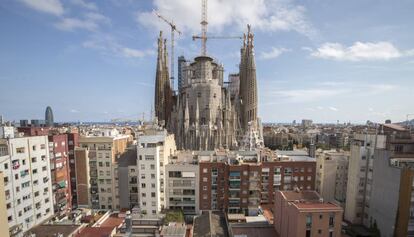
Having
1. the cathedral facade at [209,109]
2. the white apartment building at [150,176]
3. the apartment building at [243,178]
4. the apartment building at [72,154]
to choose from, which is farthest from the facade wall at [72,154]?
the cathedral facade at [209,109]

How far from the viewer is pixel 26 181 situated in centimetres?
3344

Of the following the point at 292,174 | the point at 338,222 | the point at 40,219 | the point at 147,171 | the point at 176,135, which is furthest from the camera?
the point at 176,135

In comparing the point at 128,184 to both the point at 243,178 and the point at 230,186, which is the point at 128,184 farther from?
the point at 243,178

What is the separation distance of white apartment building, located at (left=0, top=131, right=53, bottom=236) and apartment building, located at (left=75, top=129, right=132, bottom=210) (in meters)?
6.52

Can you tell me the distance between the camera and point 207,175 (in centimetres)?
4053

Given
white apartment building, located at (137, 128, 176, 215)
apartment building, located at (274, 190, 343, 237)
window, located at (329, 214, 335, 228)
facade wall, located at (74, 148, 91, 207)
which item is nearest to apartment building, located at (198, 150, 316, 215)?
white apartment building, located at (137, 128, 176, 215)

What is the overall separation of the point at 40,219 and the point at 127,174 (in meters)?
14.1

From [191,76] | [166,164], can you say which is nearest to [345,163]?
[166,164]

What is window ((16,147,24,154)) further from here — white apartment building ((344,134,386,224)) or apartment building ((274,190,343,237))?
white apartment building ((344,134,386,224))

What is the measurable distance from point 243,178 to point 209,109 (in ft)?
123

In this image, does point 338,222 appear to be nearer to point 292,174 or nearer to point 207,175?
point 292,174

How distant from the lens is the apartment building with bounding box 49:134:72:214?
38.8m

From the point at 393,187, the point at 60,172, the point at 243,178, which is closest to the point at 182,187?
the point at 243,178

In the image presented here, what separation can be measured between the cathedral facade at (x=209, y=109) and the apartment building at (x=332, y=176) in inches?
754
